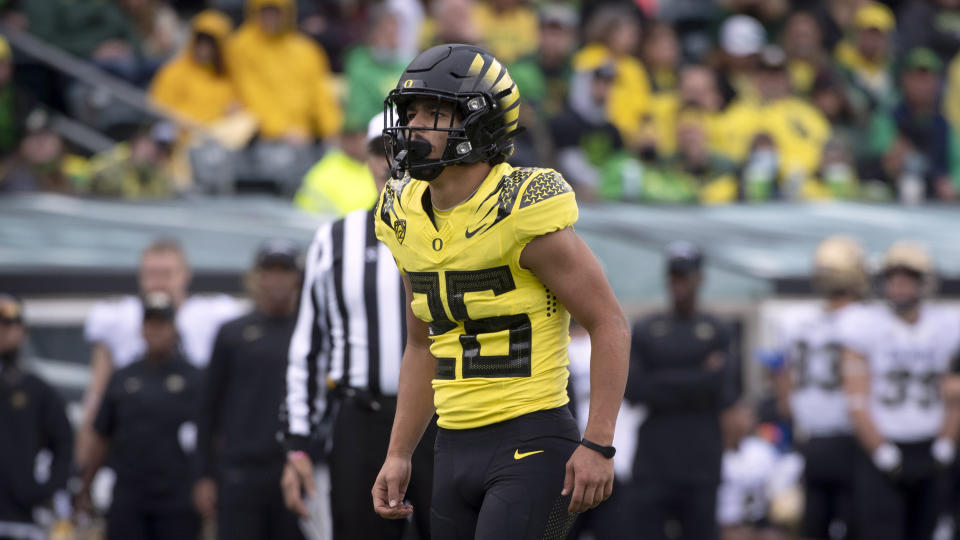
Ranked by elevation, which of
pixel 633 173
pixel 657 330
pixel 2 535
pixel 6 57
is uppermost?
pixel 6 57

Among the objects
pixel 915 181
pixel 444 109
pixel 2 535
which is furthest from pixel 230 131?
pixel 444 109

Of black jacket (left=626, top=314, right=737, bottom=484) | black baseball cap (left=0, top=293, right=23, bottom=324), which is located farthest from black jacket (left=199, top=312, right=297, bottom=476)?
black jacket (left=626, top=314, right=737, bottom=484)

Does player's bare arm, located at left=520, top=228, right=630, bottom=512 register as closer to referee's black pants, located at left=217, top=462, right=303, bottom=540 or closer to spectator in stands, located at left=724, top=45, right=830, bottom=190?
referee's black pants, located at left=217, top=462, right=303, bottom=540

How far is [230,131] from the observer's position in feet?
35.6

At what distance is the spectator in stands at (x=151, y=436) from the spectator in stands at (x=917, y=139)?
769 centimetres

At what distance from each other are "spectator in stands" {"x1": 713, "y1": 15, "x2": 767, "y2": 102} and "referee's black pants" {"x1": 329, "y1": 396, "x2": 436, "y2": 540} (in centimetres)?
907

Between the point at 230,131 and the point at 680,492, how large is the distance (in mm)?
4845

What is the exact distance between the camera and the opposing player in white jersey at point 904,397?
7625mm

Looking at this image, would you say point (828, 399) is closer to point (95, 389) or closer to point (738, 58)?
point (95, 389)

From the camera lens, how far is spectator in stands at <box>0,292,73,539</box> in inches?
289

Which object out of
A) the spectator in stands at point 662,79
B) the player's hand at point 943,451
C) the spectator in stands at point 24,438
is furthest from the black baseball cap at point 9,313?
the spectator in stands at point 662,79

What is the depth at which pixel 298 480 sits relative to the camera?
475 cm

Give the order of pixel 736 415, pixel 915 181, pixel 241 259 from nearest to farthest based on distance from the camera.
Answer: pixel 736 415 < pixel 241 259 < pixel 915 181

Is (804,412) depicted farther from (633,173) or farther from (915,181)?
(915,181)
